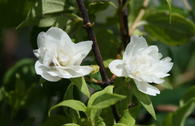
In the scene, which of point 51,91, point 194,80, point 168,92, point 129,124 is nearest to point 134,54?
point 129,124

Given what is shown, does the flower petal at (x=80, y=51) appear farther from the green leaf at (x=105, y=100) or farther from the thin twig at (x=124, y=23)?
the thin twig at (x=124, y=23)

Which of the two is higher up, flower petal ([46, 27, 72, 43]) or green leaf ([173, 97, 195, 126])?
flower petal ([46, 27, 72, 43])

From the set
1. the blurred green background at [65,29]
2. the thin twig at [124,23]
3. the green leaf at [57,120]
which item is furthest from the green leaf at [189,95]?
the green leaf at [57,120]

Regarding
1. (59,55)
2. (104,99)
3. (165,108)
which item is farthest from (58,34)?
(165,108)

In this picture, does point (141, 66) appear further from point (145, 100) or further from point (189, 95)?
point (189, 95)

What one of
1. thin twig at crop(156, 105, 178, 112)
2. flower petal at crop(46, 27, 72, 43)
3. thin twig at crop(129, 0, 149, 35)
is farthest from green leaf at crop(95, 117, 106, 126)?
thin twig at crop(156, 105, 178, 112)

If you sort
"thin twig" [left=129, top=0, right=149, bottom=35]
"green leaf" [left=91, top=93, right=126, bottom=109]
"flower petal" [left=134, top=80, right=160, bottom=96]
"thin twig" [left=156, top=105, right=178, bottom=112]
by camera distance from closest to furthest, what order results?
"green leaf" [left=91, top=93, right=126, bottom=109]
"flower petal" [left=134, top=80, right=160, bottom=96]
"thin twig" [left=129, top=0, right=149, bottom=35]
"thin twig" [left=156, top=105, right=178, bottom=112]

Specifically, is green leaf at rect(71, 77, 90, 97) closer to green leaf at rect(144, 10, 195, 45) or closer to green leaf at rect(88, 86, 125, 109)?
green leaf at rect(88, 86, 125, 109)

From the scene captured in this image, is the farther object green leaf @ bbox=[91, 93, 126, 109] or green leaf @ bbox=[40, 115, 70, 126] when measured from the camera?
green leaf @ bbox=[40, 115, 70, 126]
